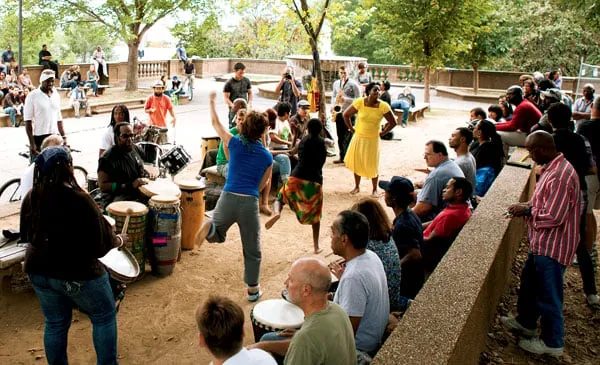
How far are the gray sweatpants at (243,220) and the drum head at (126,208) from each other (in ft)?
2.79

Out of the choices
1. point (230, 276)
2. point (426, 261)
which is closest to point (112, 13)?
point (230, 276)

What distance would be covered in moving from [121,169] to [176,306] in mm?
1697

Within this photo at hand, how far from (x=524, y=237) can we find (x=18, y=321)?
6.42 meters

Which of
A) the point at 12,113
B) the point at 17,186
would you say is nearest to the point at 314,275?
the point at 17,186

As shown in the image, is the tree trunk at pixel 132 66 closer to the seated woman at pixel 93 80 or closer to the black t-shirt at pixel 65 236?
the seated woman at pixel 93 80

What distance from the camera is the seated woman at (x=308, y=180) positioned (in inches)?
302

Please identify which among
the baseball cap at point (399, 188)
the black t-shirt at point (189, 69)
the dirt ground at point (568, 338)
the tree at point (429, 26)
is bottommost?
the dirt ground at point (568, 338)

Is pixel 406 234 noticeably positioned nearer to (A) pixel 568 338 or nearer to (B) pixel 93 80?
(A) pixel 568 338

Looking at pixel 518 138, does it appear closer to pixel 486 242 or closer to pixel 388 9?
pixel 486 242

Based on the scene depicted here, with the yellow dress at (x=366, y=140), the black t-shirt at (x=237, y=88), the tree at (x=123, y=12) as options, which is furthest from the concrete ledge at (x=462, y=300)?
the tree at (x=123, y=12)

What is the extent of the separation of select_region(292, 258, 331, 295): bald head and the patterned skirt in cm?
409

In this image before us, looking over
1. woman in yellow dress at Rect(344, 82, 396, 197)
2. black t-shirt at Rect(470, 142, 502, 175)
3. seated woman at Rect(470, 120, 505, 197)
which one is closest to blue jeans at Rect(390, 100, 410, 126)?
woman in yellow dress at Rect(344, 82, 396, 197)

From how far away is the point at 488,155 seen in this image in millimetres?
8492

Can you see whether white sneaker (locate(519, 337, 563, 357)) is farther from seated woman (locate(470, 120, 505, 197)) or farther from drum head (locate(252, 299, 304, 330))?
seated woman (locate(470, 120, 505, 197))
